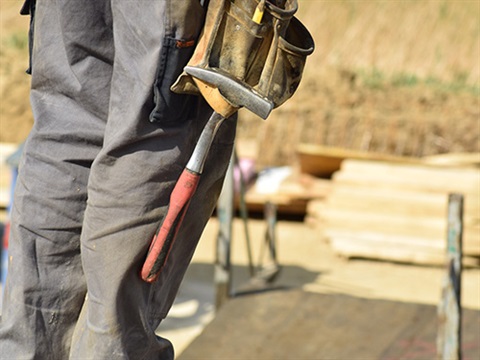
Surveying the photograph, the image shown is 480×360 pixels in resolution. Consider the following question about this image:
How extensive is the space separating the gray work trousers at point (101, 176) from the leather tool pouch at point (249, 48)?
0.05m

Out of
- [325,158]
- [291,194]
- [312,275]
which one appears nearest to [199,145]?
[312,275]

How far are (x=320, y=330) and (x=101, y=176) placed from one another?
201 centimetres

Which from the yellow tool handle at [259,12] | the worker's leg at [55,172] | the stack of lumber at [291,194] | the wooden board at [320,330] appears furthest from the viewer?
the stack of lumber at [291,194]

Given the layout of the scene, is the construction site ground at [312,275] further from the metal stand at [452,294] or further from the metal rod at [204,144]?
the metal rod at [204,144]

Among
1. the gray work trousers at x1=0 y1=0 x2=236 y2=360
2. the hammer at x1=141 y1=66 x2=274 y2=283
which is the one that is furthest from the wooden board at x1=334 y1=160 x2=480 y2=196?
the hammer at x1=141 y1=66 x2=274 y2=283

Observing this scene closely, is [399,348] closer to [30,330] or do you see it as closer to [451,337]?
[451,337]

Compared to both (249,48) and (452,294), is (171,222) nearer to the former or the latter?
(249,48)

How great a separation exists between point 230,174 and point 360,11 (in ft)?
44.4

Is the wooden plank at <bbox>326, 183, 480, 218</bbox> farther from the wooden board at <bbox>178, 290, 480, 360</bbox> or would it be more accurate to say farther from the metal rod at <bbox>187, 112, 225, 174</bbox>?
the metal rod at <bbox>187, 112, 225, 174</bbox>

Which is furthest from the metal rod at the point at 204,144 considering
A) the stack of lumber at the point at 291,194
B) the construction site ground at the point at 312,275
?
the stack of lumber at the point at 291,194

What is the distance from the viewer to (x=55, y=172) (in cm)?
242

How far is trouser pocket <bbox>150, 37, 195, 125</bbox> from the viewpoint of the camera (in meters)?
2.25

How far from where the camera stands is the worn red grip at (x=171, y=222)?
2.31m

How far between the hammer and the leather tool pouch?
0.02 m
